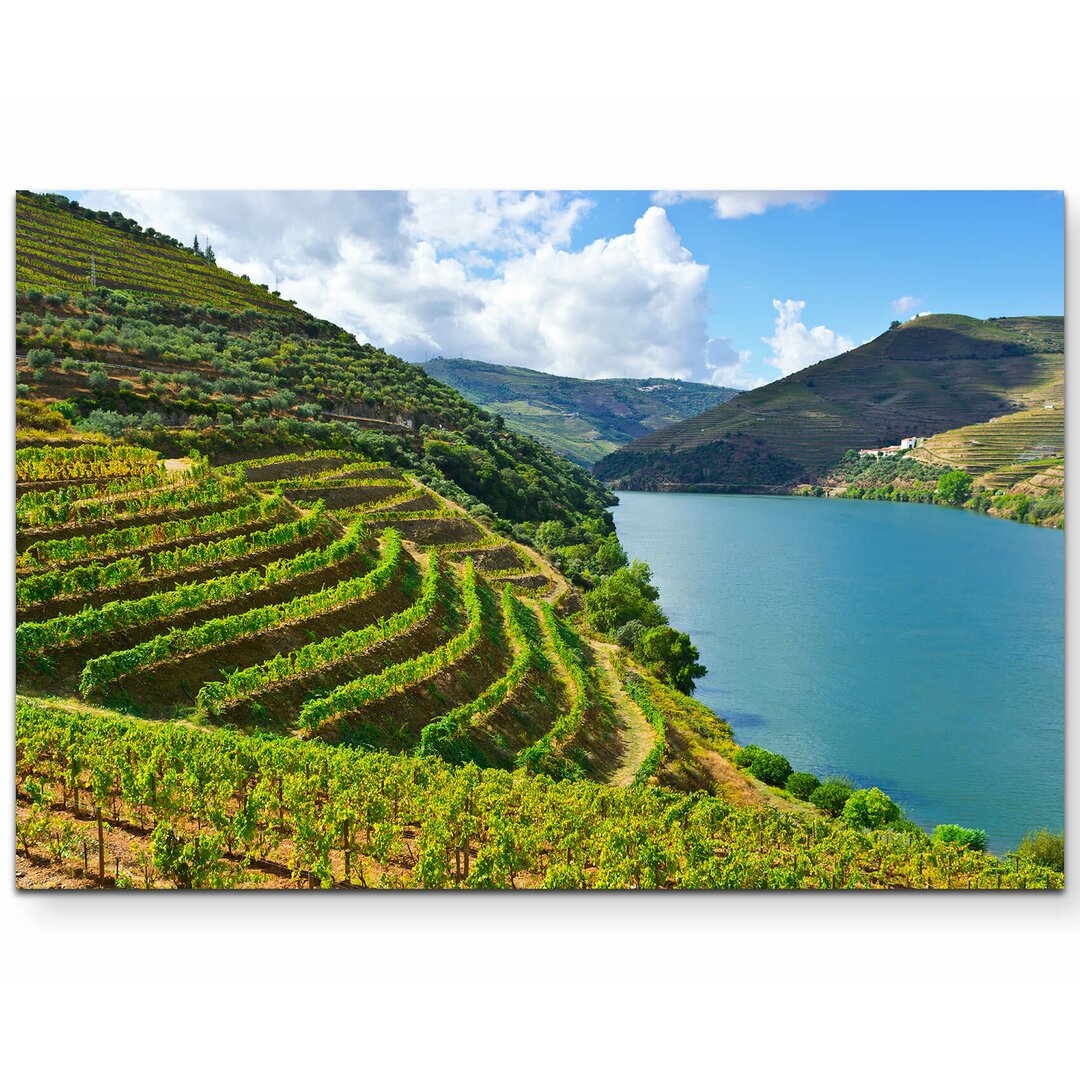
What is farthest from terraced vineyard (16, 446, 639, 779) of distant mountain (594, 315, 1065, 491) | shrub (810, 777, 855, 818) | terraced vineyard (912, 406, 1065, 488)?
terraced vineyard (912, 406, 1065, 488)

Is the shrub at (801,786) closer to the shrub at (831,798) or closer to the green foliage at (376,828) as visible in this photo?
the shrub at (831,798)

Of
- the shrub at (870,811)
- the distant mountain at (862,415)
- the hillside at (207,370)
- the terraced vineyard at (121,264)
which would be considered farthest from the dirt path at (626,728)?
the distant mountain at (862,415)

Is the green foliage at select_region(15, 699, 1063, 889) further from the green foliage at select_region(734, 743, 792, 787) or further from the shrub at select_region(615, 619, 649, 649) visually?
the shrub at select_region(615, 619, 649, 649)

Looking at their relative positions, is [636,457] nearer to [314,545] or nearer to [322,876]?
[314,545]

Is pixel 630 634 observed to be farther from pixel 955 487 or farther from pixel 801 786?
pixel 955 487

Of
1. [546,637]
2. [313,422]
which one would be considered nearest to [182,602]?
[546,637]
